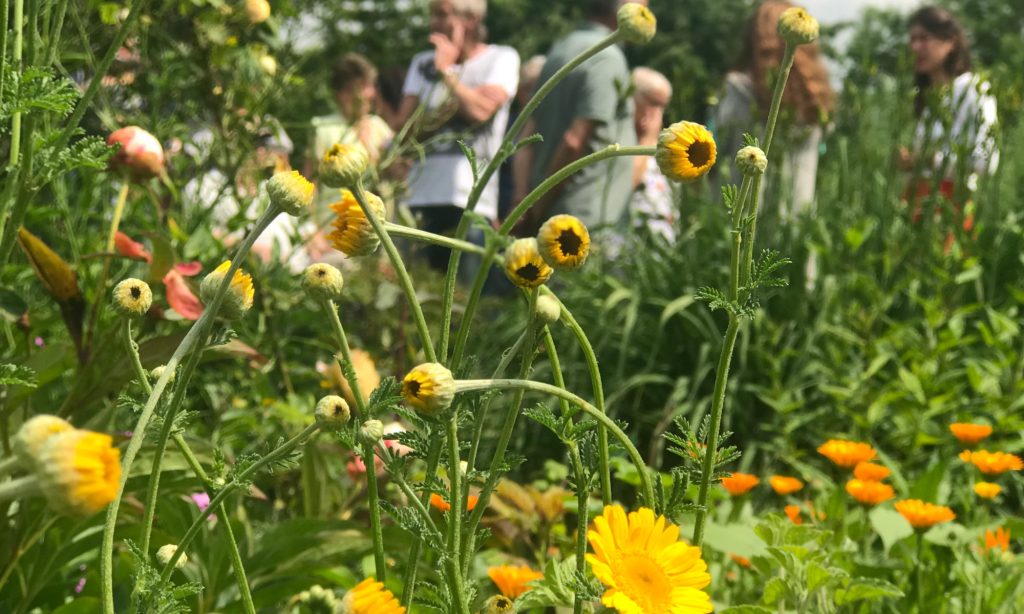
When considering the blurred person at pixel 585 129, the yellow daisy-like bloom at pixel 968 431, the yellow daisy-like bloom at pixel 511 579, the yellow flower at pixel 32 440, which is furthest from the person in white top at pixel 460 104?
the yellow flower at pixel 32 440

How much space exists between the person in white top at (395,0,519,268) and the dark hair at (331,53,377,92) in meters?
0.18

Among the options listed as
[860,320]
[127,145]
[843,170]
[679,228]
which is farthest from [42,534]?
[843,170]

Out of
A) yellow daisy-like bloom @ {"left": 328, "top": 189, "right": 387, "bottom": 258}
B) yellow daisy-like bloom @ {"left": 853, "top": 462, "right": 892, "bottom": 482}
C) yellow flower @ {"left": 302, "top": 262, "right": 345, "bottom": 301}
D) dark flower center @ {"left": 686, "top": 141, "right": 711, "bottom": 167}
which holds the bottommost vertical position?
yellow daisy-like bloom @ {"left": 853, "top": 462, "right": 892, "bottom": 482}

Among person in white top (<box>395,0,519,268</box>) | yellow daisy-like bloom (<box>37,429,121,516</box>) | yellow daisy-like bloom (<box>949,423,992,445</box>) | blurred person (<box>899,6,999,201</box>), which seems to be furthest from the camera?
person in white top (<box>395,0,519,268</box>)

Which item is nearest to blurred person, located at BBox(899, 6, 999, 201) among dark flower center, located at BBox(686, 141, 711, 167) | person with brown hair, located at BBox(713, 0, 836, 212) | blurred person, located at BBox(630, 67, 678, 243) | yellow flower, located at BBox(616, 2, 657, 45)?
person with brown hair, located at BBox(713, 0, 836, 212)

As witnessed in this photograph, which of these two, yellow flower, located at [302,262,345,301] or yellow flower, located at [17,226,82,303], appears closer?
yellow flower, located at [302,262,345,301]

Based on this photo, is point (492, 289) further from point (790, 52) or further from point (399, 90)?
point (790, 52)

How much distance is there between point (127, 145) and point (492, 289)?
239cm

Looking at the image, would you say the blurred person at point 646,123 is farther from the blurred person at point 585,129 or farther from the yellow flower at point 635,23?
the yellow flower at point 635,23

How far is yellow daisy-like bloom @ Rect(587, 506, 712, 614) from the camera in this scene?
0.80 meters

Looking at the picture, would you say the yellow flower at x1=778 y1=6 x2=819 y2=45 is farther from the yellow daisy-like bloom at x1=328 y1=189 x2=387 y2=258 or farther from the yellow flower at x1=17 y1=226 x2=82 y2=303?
the yellow flower at x1=17 y1=226 x2=82 y2=303

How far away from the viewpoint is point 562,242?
69cm

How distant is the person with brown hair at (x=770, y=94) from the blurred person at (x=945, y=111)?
30 cm

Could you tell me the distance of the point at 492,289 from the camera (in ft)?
13.1
